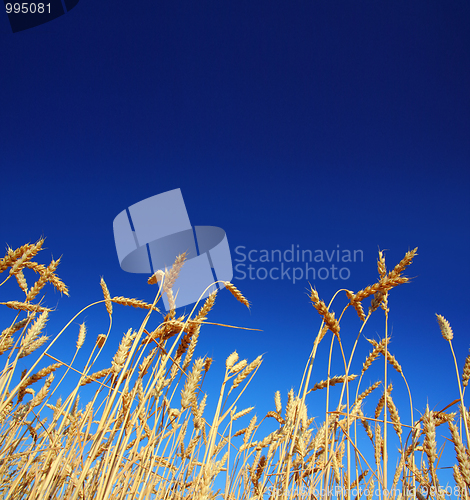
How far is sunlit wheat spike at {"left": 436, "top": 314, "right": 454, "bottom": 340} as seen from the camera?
95.5 inches

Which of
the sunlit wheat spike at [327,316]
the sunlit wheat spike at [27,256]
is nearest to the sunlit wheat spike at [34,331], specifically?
the sunlit wheat spike at [27,256]

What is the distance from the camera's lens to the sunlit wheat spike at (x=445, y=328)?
7.96ft

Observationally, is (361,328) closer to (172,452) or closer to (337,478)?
(337,478)

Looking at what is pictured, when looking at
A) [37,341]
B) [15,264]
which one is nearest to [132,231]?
[37,341]

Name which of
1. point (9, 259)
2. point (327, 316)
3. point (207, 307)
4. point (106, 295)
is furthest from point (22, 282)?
point (327, 316)

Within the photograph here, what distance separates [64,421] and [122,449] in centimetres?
91

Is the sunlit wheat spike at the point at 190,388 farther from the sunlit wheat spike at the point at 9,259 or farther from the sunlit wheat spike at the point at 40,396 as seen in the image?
the sunlit wheat spike at the point at 40,396

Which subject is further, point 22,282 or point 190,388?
point 22,282

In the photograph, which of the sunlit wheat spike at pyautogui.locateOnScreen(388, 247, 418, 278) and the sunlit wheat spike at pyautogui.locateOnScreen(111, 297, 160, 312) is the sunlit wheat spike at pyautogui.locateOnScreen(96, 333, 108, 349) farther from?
the sunlit wheat spike at pyautogui.locateOnScreen(388, 247, 418, 278)

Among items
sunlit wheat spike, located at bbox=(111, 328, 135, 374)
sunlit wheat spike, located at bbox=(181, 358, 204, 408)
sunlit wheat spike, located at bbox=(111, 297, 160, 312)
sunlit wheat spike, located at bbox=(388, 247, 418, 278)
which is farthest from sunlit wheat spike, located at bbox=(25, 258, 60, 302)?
sunlit wheat spike, located at bbox=(388, 247, 418, 278)

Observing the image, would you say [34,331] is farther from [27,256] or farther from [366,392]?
[366,392]

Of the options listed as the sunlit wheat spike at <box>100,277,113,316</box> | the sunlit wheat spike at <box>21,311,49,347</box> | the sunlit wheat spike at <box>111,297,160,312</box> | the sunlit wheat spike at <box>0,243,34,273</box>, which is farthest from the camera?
the sunlit wheat spike at <box>100,277,113,316</box>

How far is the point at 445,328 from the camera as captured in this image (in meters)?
2.48

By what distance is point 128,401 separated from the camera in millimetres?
1609
